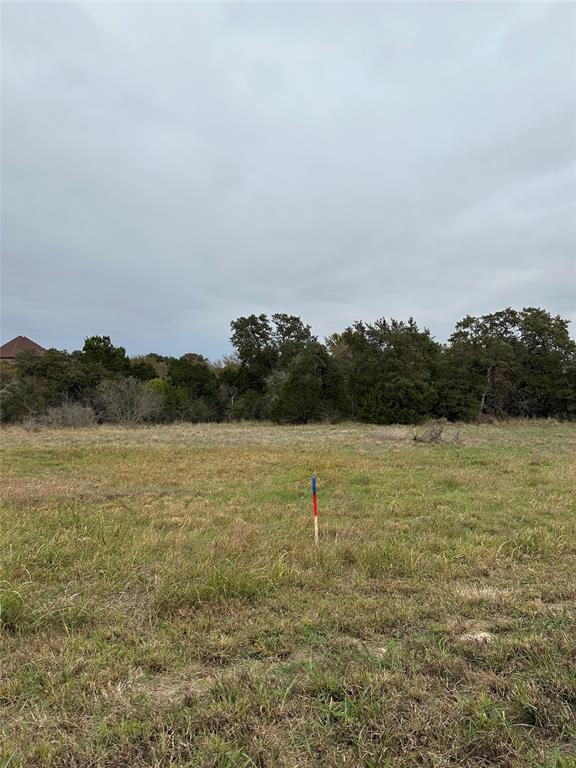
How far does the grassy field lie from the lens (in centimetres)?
196

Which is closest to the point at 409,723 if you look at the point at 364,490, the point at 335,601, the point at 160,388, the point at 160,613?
the point at 335,601

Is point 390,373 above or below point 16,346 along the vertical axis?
below

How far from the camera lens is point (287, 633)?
286 centimetres

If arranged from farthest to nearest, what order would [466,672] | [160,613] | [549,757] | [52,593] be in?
1. [52,593]
2. [160,613]
3. [466,672]
4. [549,757]

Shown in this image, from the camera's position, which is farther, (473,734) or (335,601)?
(335,601)

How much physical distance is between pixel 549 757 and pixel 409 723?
1.93 feet

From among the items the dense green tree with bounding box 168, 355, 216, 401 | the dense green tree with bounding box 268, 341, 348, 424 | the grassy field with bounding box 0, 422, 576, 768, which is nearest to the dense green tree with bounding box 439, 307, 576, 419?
the dense green tree with bounding box 268, 341, 348, 424

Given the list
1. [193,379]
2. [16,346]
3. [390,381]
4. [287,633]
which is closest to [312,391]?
[390,381]

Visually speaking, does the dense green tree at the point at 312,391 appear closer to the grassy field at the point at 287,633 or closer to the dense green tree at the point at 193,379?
the dense green tree at the point at 193,379

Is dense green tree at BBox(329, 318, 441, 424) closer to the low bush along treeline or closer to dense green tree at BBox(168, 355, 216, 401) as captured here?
the low bush along treeline

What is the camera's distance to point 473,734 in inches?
77.4

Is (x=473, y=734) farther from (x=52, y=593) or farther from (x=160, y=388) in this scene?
(x=160, y=388)

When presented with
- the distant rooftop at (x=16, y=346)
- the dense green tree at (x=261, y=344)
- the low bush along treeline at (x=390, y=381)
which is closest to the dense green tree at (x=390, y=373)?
the low bush along treeline at (x=390, y=381)

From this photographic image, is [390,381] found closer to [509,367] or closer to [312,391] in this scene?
[312,391]
